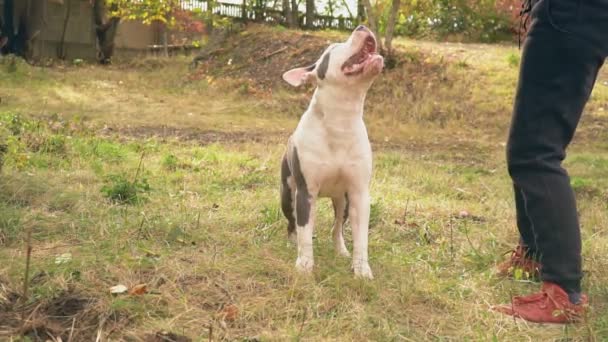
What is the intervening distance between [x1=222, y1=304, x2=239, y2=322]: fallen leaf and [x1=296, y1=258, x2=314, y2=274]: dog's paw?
62cm

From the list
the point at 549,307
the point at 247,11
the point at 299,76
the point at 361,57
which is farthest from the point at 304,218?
the point at 247,11

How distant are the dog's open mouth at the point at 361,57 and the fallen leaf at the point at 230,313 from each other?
1.26m

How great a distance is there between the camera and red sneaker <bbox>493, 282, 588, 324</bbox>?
329 centimetres

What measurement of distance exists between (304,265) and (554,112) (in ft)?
4.74

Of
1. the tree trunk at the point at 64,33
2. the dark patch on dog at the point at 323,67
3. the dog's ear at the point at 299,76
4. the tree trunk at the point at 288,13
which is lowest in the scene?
the tree trunk at the point at 64,33

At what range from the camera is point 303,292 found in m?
3.54

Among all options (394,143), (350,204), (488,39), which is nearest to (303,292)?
(350,204)

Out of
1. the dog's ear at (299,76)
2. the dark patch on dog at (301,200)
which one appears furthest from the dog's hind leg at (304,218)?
the dog's ear at (299,76)

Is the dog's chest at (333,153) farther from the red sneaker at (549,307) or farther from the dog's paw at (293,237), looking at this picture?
the red sneaker at (549,307)

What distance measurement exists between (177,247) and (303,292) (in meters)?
1.06

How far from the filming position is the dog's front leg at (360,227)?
3.90 m

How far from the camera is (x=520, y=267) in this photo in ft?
13.0

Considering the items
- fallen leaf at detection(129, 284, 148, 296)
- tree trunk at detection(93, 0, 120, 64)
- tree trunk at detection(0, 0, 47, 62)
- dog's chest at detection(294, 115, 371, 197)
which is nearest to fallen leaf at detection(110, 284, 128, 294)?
fallen leaf at detection(129, 284, 148, 296)

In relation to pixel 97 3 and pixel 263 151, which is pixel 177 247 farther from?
pixel 97 3
